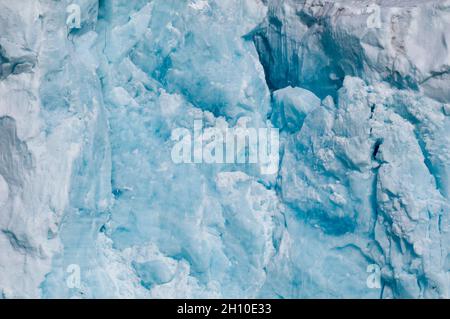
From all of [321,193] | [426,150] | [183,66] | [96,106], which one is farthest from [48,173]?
[426,150]

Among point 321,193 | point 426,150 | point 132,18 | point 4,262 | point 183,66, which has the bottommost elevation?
point 4,262

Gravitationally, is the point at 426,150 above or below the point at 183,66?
below

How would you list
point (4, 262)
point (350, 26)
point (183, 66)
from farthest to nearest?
point (183, 66)
point (350, 26)
point (4, 262)

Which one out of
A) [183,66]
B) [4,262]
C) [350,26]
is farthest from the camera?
[183,66]

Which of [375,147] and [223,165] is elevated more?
[375,147]

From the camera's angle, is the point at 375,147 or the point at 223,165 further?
the point at 223,165

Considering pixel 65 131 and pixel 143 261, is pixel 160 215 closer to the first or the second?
pixel 143 261
